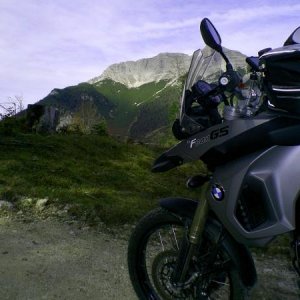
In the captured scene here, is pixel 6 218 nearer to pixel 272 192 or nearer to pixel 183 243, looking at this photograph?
pixel 183 243

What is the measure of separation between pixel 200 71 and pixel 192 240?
3.77 feet

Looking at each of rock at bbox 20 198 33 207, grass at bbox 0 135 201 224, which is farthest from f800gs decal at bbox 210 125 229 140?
rock at bbox 20 198 33 207

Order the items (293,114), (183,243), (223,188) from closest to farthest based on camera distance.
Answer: (293,114) < (223,188) < (183,243)

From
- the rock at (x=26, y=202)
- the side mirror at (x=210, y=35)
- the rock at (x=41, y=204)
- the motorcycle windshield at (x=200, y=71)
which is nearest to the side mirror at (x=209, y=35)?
the side mirror at (x=210, y=35)

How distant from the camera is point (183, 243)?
3.16 meters

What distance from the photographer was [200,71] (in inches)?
115

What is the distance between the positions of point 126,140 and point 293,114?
11598mm

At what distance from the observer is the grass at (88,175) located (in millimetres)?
6844

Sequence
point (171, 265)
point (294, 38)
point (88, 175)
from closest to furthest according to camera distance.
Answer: point (294, 38)
point (171, 265)
point (88, 175)

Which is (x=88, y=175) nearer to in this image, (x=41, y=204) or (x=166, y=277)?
(x=41, y=204)

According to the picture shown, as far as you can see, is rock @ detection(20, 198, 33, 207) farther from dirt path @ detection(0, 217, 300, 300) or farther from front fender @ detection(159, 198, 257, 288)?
front fender @ detection(159, 198, 257, 288)

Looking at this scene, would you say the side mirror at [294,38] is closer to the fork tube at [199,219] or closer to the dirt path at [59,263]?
the fork tube at [199,219]

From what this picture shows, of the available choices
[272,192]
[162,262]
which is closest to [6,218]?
[162,262]

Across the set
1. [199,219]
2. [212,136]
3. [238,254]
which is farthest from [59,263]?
[212,136]
